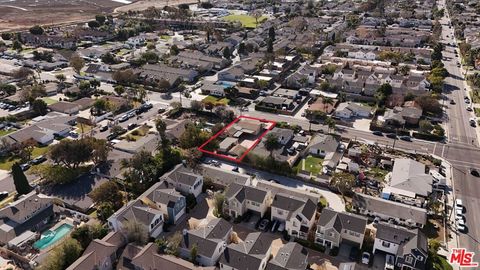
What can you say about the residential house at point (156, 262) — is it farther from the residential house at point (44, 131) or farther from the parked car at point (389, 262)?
the residential house at point (44, 131)

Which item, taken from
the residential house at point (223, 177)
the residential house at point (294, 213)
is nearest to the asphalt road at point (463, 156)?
the residential house at point (294, 213)

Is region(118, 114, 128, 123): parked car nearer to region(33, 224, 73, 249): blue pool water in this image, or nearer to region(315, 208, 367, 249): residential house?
region(33, 224, 73, 249): blue pool water

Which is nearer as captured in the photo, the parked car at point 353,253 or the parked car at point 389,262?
the parked car at point 389,262

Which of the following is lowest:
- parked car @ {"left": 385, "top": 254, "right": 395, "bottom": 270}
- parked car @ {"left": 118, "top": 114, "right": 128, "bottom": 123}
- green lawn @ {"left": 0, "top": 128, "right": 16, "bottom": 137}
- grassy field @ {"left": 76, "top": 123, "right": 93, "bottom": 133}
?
parked car @ {"left": 385, "top": 254, "right": 395, "bottom": 270}

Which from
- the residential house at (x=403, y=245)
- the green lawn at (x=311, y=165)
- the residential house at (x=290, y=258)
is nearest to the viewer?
the residential house at (x=290, y=258)

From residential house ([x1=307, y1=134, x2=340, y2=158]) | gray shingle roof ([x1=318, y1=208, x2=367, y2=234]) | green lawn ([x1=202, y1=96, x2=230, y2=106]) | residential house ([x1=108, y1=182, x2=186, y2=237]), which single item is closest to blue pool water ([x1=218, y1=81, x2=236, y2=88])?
green lawn ([x1=202, y1=96, x2=230, y2=106])

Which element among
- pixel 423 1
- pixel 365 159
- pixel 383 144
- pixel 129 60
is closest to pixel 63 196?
pixel 365 159
